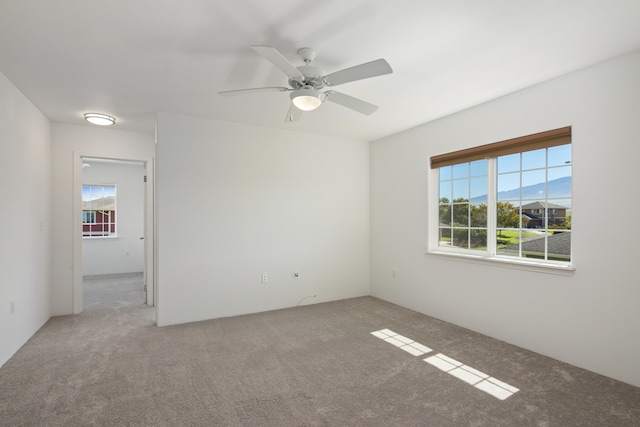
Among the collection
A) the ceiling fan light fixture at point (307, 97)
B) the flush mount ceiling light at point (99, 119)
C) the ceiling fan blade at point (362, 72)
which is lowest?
the ceiling fan light fixture at point (307, 97)

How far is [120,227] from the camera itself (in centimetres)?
708

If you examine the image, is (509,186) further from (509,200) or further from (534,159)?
(534,159)

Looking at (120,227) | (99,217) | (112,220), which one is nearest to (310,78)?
(120,227)

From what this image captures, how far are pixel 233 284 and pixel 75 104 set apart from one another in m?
2.64

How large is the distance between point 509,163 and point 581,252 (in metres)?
1.11

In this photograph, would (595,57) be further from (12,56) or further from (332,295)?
(12,56)

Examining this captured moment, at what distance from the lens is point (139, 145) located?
4.63 meters

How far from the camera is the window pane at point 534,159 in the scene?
3072mm

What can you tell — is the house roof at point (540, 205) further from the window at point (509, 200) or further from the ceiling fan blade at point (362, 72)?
the ceiling fan blade at point (362, 72)

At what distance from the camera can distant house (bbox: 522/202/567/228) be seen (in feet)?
9.66

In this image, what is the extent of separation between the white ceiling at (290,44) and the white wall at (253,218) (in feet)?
2.78

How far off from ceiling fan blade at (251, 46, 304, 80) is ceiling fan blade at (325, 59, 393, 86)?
0.75ft

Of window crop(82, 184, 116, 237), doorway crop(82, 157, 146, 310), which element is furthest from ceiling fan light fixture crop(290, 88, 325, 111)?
window crop(82, 184, 116, 237)

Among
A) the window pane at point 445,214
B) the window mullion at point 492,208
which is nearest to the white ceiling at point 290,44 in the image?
the window mullion at point 492,208
